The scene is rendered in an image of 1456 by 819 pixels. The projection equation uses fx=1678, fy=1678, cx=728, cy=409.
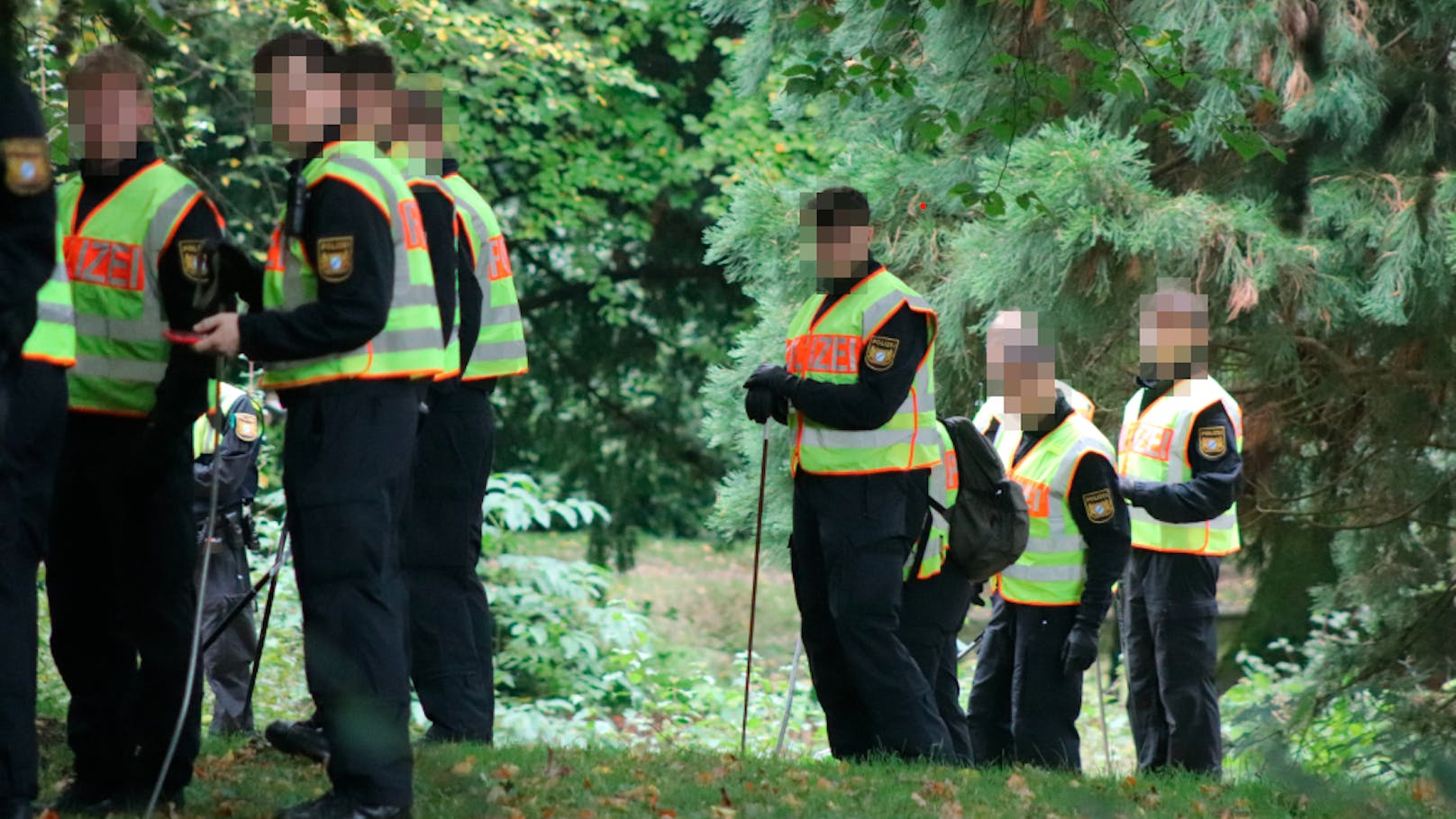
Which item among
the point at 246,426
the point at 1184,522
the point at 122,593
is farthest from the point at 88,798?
the point at 1184,522

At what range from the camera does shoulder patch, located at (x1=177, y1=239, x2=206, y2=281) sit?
4.48 meters

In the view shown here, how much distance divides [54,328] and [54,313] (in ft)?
0.13

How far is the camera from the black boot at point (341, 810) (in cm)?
421

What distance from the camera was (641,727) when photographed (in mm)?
12883

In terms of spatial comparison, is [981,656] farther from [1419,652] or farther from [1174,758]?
[1419,652]

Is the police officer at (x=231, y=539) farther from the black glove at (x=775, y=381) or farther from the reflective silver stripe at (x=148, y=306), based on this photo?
the reflective silver stripe at (x=148, y=306)

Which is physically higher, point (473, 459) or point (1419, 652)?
point (473, 459)

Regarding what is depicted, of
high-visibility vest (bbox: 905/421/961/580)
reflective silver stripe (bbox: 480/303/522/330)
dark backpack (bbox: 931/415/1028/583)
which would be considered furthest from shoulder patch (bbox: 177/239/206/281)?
dark backpack (bbox: 931/415/1028/583)

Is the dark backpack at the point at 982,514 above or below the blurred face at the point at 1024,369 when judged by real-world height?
below

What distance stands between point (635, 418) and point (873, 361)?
13478mm

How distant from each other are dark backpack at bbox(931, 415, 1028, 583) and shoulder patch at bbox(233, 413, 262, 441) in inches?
123

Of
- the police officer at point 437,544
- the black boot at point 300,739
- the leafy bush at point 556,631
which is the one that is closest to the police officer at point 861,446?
the police officer at point 437,544

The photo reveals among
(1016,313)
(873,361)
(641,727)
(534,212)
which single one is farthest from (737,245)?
(534,212)

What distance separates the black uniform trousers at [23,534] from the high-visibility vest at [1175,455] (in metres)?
4.55
